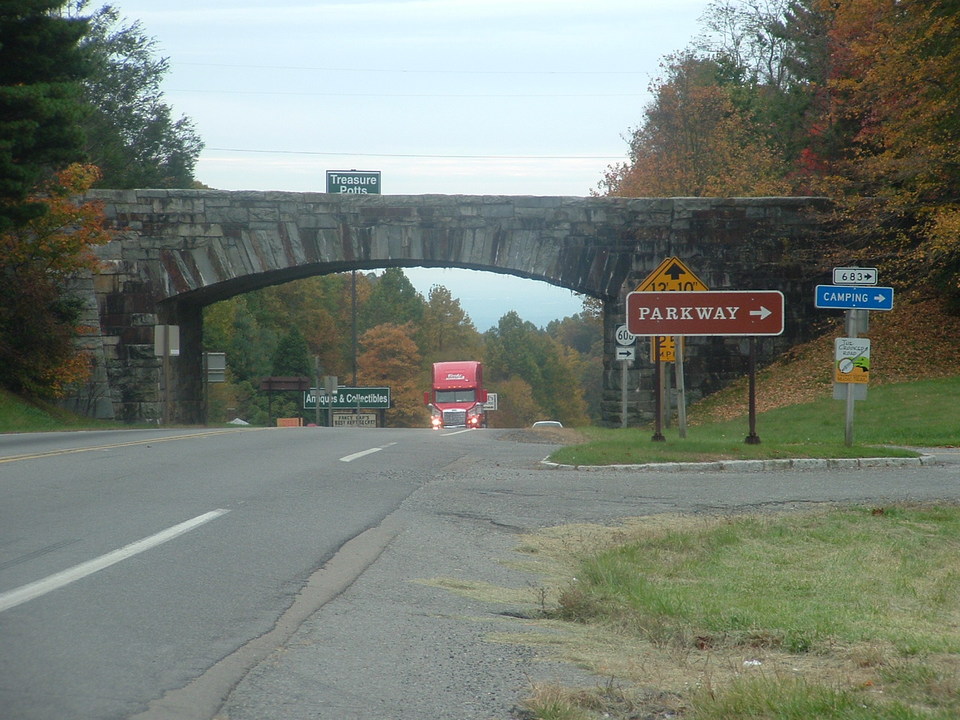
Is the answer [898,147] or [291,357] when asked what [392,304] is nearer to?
[291,357]

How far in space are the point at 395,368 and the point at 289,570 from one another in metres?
94.6

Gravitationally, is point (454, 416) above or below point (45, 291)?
below

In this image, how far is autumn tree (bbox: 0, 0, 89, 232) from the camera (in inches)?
890

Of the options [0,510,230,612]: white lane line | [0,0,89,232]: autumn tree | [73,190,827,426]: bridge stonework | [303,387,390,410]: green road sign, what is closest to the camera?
[0,510,230,612]: white lane line

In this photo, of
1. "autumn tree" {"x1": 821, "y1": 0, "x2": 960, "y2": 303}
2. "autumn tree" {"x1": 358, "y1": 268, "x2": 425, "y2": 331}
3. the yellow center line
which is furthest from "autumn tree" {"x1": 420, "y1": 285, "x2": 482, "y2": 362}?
the yellow center line

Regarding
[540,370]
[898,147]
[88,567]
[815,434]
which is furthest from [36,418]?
[540,370]

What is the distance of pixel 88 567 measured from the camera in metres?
7.28

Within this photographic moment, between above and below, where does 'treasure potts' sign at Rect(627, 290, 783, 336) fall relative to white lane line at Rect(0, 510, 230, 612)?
above

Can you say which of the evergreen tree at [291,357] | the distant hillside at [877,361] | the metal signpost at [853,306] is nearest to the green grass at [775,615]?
the metal signpost at [853,306]

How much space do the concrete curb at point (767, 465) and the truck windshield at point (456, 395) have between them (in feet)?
125

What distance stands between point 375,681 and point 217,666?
764 millimetres

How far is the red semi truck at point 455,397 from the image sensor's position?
5450cm

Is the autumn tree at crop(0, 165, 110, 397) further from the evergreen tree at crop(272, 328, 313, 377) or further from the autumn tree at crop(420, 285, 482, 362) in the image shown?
the autumn tree at crop(420, 285, 482, 362)

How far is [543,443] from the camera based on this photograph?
21.7 metres
